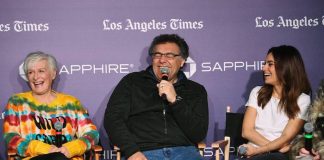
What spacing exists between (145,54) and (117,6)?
19.1 inches

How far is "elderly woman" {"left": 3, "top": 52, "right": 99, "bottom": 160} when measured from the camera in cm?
347

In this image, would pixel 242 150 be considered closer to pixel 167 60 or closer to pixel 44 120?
pixel 167 60

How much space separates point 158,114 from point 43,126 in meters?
0.86

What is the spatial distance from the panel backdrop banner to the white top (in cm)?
67

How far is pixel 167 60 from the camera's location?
3682 millimetres

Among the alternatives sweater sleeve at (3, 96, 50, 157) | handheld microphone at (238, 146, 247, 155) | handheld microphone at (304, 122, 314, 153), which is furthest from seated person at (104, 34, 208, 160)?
handheld microphone at (304, 122, 314, 153)

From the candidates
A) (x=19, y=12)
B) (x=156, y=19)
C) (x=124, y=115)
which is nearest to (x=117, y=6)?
(x=156, y=19)

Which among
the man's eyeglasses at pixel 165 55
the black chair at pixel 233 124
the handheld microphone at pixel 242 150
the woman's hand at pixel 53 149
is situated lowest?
the handheld microphone at pixel 242 150

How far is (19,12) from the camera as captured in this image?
13.8 ft

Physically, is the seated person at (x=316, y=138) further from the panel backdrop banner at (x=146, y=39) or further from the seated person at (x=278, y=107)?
the panel backdrop banner at (x=146, y=39)

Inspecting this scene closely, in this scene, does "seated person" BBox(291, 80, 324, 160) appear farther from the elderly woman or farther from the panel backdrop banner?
the elderly woman

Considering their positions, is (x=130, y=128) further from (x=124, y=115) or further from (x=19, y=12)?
(x=19, y=12)

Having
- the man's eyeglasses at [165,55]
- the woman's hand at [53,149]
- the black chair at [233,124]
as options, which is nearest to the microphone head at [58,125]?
the woman's hand at [53,149]

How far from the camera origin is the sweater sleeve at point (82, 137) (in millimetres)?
3504
